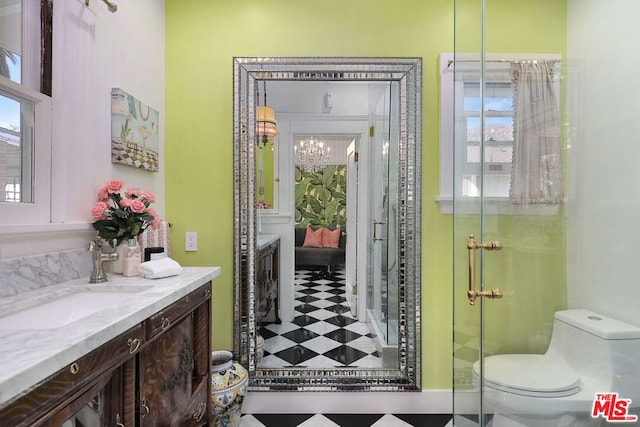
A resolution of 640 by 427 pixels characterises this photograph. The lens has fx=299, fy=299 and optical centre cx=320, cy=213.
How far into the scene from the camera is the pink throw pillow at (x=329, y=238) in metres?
2.51

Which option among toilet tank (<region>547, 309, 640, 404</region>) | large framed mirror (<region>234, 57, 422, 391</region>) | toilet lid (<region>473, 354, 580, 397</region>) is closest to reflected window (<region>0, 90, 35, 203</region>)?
large framed mirror (<region>234, 57, 422, 391</region>)

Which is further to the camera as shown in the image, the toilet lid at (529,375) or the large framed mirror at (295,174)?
the large framed mirror at (295,174)

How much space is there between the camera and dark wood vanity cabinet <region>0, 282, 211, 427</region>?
0.59 meters

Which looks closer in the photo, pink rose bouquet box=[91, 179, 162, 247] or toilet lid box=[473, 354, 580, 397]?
pink rose bouquet box=[91, 179, 162, 247]

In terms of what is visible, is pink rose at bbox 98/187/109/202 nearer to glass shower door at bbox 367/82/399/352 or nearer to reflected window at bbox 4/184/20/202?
reflected window at bbox 4/184/20/202

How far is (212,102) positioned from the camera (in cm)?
186

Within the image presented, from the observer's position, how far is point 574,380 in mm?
Answer: 1434

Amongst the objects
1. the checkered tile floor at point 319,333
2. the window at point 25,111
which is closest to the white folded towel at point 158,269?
the window at point 25,111

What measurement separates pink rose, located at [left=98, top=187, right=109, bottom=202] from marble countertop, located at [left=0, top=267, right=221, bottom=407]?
0.35 m

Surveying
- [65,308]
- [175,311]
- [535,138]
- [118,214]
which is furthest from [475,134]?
[65,308]

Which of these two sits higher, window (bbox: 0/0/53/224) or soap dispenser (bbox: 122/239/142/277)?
window (bbox: 0/0/53/224)

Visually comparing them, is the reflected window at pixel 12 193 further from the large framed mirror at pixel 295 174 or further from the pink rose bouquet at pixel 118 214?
the large framed mirror at pixel 295 174

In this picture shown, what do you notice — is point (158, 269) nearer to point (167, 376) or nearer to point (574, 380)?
point (167, 376)

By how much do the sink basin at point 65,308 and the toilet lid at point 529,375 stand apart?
5.15 feet
